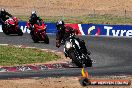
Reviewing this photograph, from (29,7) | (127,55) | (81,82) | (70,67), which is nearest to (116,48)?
Result: (127,55)

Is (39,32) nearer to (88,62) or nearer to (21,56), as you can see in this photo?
(21,56)

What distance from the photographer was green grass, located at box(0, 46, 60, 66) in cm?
2397

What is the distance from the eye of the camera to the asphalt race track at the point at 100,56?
2038 centimetres

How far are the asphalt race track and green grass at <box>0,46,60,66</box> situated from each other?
209 cm

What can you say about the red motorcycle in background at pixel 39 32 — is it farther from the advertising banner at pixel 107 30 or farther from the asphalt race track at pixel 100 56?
the advertising banner at pixel 107 30

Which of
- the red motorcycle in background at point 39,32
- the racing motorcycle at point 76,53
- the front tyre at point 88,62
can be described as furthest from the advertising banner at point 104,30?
the front tyre at point 88,62

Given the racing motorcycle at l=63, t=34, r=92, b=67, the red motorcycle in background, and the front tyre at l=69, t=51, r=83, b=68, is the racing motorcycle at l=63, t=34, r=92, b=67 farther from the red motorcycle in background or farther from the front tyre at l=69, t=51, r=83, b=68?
the red motorcycle in background

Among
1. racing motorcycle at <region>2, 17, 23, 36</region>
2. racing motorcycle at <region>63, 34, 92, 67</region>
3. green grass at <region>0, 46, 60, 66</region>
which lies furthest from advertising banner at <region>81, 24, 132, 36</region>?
racing motorcycle at <region>63, 34, 92, 67</region>

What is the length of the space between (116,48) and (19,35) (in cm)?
893

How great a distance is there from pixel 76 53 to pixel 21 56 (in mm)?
4381

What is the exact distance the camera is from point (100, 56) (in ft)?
87.0

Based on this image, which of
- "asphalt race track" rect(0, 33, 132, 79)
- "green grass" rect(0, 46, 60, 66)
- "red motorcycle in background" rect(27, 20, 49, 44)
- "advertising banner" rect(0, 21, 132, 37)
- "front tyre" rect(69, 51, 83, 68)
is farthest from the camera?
"advertising banner" rect(0, 21, 132, 37)

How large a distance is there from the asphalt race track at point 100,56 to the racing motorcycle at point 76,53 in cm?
41

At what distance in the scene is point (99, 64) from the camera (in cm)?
2347
